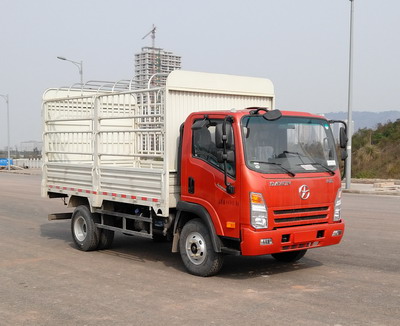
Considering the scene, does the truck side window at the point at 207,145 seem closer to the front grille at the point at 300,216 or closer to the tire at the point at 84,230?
the front grille at the point at 300,216

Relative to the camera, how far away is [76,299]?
669cm

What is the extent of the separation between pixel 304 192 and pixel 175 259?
278 cm

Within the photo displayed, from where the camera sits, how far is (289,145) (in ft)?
25.3

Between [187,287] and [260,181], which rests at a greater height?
[260,181]

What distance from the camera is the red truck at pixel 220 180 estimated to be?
23.7ft

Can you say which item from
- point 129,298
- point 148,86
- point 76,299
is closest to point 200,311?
point 129,298

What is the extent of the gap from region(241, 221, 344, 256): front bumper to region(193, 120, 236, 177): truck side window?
103 cm

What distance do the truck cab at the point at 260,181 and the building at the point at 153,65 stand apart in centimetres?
184

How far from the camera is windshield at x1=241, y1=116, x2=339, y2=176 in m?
7.38

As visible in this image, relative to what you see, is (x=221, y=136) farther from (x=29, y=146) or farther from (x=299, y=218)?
(x=29, y=146)

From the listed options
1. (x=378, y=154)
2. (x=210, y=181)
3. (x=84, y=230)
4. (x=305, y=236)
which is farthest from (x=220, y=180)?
(x=378, y=154)

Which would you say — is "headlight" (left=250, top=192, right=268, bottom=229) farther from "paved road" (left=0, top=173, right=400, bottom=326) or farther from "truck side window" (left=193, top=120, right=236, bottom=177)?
"paved road" (left=0, top=173, right=400, bottom=326)

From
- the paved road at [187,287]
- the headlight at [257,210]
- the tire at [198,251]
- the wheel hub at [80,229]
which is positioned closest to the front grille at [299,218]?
the headlight at [257,210]

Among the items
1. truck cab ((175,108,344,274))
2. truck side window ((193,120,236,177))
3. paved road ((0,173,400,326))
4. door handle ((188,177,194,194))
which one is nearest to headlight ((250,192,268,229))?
truck cab ((175,108,344,274))
